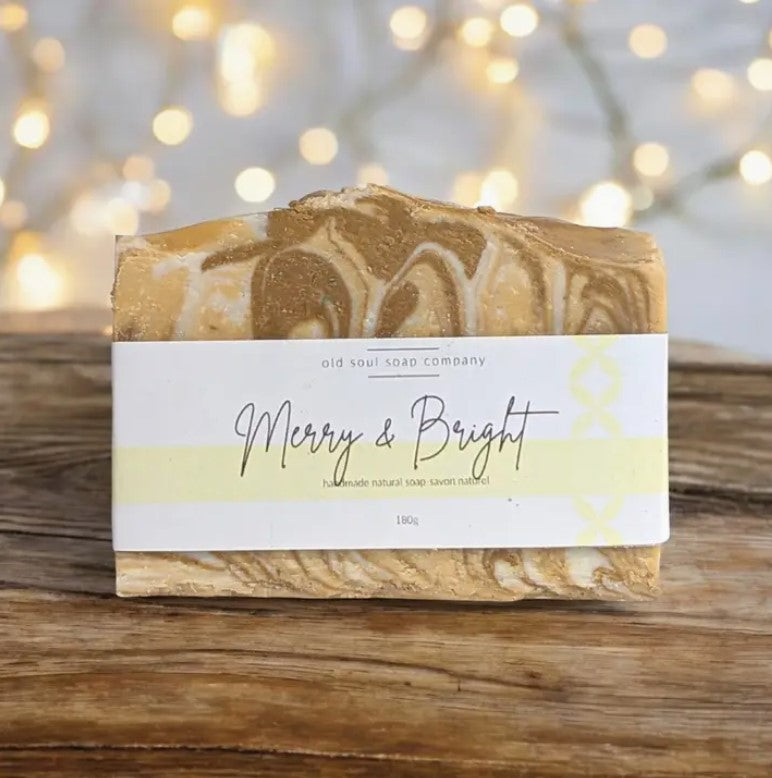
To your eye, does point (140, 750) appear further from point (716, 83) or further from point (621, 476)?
point (716, 83)

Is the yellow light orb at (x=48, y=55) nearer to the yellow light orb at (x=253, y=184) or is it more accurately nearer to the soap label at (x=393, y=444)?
the yellow light orb at (x=253, y=184)

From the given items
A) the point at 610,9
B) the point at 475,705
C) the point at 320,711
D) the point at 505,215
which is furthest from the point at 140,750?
the point at 610,9

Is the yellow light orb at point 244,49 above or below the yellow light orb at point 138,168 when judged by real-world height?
above

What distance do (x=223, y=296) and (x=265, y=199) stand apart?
63cm

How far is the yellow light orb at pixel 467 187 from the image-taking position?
126 centimetres

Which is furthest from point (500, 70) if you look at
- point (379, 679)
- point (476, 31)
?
point (379, 679)

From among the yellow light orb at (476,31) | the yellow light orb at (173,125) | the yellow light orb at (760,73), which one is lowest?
the yellow light orb at (173,125)

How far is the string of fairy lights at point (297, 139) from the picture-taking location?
1263 millimetres

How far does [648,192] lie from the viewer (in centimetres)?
129

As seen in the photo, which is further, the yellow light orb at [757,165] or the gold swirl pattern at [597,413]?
the yellow light orb at [757,165]

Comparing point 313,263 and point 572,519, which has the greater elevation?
point 313,263

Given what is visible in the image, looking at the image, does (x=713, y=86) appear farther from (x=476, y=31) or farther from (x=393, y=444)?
(x=393, y=444)

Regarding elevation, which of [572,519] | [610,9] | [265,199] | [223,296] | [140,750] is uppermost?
[610,9]

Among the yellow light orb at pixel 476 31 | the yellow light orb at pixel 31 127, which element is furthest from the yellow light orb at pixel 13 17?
the yellow light orb at pixel 476 31
